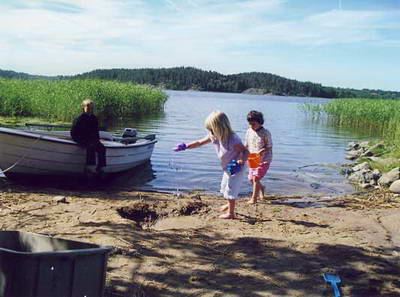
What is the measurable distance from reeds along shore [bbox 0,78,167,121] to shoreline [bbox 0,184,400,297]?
13459 mm

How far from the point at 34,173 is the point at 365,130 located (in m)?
26.3

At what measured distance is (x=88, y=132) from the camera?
10047mm

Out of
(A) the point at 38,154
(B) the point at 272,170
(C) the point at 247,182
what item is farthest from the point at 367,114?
(A) the point at 38,154

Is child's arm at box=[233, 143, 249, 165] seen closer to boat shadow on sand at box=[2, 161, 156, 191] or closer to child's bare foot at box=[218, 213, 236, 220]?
child's bare foot at box=[218, 213, 236, 220]

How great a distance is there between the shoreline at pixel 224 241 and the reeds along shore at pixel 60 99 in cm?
1346

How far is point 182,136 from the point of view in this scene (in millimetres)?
23641

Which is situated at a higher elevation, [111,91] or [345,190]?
[111,91]

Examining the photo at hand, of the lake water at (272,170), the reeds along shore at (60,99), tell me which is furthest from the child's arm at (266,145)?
the reeds along shore at (60,99)

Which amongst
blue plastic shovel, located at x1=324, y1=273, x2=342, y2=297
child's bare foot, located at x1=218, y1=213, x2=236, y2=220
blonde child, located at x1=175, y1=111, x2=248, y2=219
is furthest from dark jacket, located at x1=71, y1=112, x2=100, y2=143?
blue plastic shovel, located at x1=324, y1=273, x2=342, y2=297

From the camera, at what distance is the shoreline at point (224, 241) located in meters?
4.60

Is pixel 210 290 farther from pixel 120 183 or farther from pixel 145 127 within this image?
pixel 145 127

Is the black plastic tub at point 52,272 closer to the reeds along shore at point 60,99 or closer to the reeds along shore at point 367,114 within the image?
the reeds along shore at point 60,99

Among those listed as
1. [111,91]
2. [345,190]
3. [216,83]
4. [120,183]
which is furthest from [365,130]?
[216,83]

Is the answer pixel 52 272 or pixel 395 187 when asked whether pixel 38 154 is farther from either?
pixel 395 187
